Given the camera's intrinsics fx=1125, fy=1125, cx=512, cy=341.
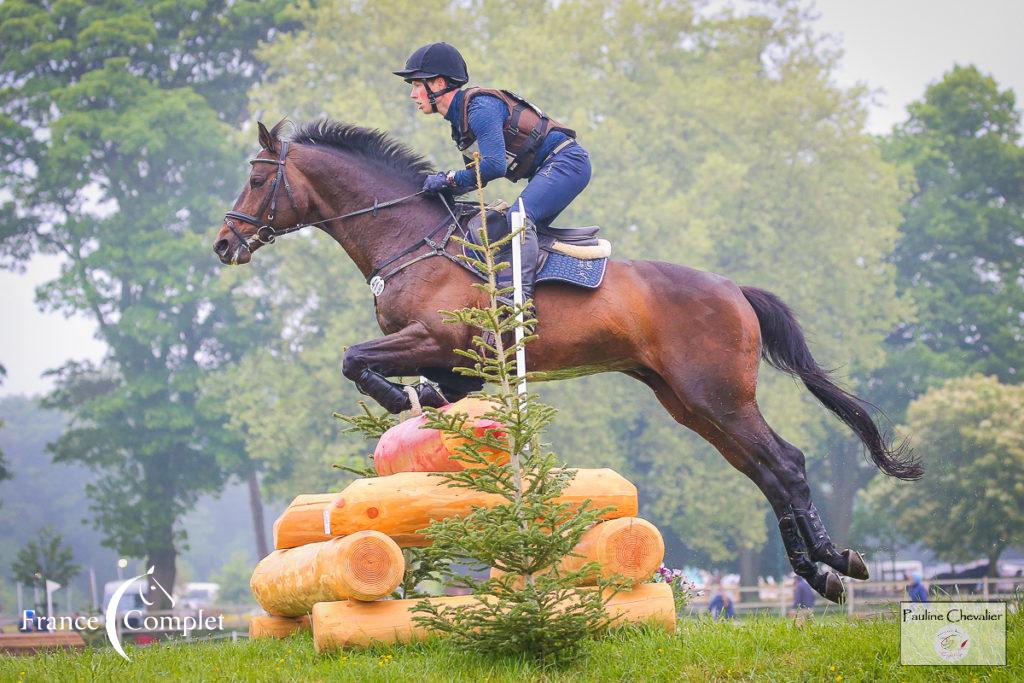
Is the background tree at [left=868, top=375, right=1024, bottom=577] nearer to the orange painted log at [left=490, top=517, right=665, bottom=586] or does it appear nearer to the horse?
the horse

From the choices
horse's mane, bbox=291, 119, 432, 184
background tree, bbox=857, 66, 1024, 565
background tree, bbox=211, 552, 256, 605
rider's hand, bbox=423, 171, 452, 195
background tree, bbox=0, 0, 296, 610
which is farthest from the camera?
background tree, bbox=211, 552, 256, 605

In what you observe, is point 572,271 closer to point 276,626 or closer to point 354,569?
point 354,569

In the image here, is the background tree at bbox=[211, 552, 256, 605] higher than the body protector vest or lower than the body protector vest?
lower

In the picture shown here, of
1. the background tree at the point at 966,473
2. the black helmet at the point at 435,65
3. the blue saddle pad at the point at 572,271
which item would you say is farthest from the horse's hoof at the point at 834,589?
the background tree at the point at 966,473

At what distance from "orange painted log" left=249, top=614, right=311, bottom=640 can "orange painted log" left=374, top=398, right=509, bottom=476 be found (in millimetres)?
1635

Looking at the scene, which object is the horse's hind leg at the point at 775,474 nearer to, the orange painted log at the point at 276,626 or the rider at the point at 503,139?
the rider at the point at 503,139

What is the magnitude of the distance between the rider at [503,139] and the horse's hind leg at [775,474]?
1.54 m

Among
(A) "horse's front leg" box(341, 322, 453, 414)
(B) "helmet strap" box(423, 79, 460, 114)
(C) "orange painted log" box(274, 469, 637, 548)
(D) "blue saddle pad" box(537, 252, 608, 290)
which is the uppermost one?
(B) "helmet strap" box(423, 79, 460, 114)

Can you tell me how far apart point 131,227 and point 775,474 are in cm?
2665

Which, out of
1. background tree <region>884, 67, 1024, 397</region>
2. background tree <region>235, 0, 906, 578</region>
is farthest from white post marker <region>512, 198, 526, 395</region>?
background tree <region>884, 67, 1024, 397</region>

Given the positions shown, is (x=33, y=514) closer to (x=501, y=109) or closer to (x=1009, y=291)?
(x=1009, y=291)

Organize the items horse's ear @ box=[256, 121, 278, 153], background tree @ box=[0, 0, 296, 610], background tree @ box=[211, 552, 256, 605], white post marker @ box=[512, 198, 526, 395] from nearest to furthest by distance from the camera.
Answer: white post marker @ box=[512, 198, 526, 395]
horse's ear @ box=[256, 121, 278, 153]
background tree @ box=[0, 0, 296, 610]
background tree @ box=[211, 552, 256, 605]

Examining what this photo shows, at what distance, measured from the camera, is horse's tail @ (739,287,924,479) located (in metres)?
7.66

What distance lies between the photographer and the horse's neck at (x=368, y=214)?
25.1ft
